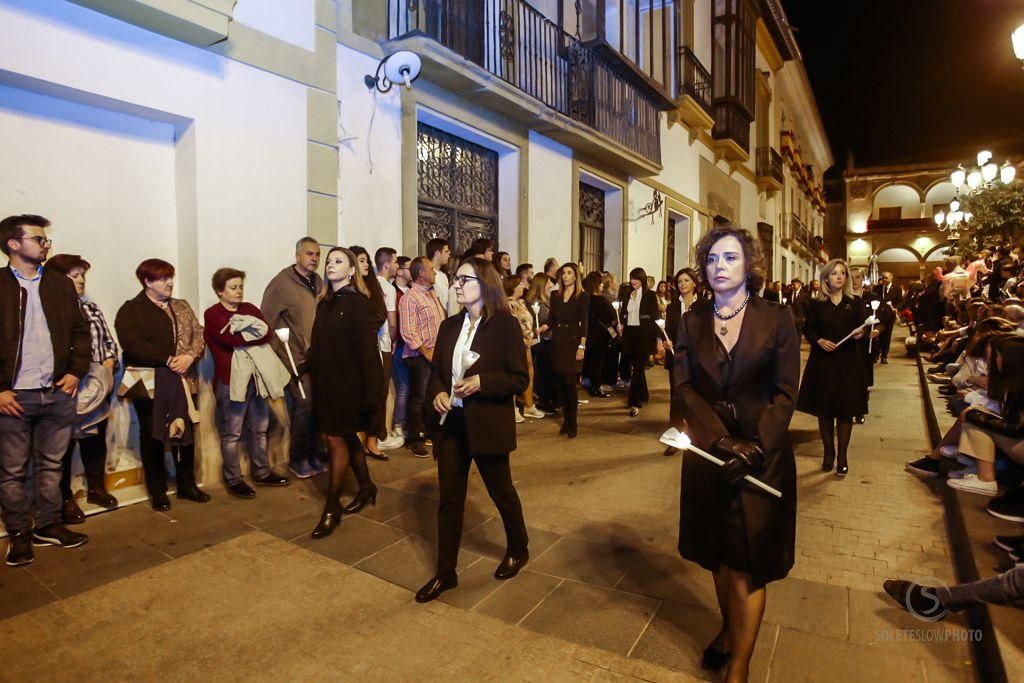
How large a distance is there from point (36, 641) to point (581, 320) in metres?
5.23

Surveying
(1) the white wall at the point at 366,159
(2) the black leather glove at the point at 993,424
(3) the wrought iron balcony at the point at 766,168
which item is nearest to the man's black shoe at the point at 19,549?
(1) the white wall at the point at 366,159

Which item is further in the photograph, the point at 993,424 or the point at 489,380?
the point at 993,424

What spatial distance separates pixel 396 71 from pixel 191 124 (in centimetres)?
239

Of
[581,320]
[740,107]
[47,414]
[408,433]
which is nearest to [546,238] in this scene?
[581,320]

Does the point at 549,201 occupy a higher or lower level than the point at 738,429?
higher

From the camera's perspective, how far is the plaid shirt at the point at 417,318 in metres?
5.89

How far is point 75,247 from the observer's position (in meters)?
4.66

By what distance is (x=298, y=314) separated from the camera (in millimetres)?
5223

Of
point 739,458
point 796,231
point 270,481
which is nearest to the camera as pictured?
point 739,458

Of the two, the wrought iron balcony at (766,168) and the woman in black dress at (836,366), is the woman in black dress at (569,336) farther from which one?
the wrought iron balcony at (766,168)

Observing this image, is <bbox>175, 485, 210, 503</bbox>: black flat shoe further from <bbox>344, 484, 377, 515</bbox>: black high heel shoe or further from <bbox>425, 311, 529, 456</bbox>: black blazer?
<bbox>425, 311, 529, 456</bbox>: black blazer

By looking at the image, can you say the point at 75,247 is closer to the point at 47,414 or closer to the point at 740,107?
the point at 47,414

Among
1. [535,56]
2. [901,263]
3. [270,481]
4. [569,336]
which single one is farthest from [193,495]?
[901,263]

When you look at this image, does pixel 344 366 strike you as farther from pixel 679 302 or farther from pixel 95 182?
pixel 679 302
